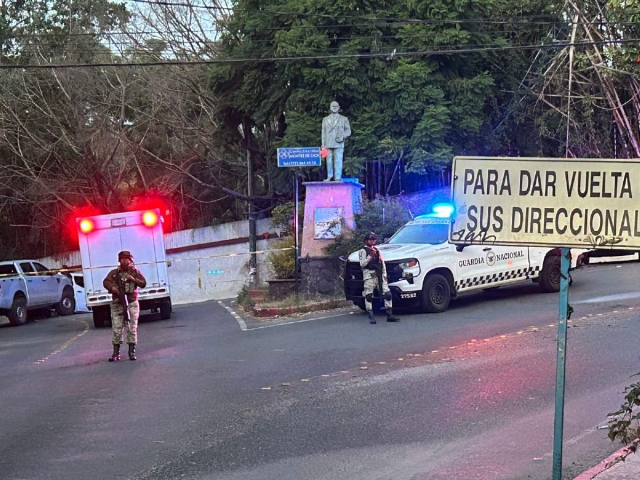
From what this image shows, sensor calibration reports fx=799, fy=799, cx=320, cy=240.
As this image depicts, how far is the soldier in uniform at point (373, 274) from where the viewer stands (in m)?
14.3

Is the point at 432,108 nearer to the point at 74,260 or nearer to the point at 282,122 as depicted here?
the point at 282,122

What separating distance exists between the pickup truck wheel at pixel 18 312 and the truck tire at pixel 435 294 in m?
12.1

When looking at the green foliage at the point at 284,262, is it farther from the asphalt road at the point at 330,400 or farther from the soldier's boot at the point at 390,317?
the soldier's boot at the point at 390,317

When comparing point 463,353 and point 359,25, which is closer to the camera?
point 463,353

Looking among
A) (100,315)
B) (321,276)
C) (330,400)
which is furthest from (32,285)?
(330,400)

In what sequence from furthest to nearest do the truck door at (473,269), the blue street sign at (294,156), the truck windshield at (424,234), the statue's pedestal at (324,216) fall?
the statue's pedestal at (324,216)
the blue street sign at (294,156)
the truck windshield at (424,234)
the truck door at (473,269)

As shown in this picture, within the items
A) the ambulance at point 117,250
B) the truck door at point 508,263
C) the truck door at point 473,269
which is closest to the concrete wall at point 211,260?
the ambulance at point 117,250

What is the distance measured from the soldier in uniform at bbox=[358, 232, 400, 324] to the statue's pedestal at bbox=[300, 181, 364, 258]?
4.84 m

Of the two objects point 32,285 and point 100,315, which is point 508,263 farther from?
point 32,285

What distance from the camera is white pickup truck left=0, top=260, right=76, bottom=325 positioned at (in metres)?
21.5

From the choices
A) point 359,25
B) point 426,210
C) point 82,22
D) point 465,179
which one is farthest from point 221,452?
point 82,22

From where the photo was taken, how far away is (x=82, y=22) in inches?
1372

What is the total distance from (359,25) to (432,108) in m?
3.48

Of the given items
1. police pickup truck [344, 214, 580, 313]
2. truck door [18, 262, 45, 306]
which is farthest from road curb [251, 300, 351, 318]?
truck door [18, 262, 45, 306]
